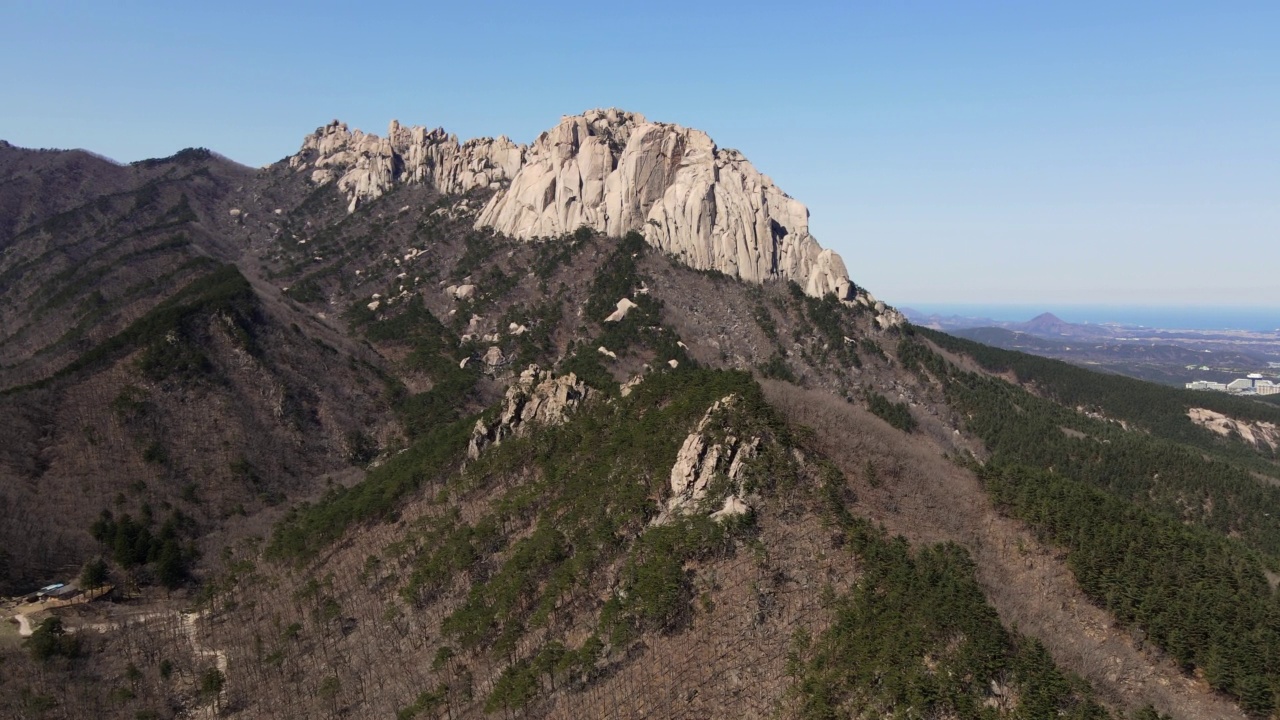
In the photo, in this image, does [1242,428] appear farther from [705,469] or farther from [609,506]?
[609,506]

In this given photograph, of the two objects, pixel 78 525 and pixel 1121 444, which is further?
pixel 1121 444

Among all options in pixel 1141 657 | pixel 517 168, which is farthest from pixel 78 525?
pixel 517 168

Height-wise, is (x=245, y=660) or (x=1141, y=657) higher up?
(x=1141, y=657)

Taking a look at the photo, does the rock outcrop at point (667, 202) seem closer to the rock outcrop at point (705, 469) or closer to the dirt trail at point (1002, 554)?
the dirt trail at point (1002, 554)

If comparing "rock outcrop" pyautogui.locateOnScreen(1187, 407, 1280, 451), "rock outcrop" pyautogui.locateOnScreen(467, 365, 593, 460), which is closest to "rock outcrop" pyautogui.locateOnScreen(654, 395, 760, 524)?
"rock outcrop" pyautogui.locateOnScreen(467, 365, 593, 460)

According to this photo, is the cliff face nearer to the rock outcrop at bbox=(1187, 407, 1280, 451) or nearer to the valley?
the valley

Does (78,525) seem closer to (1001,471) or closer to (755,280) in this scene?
(1001,471)
